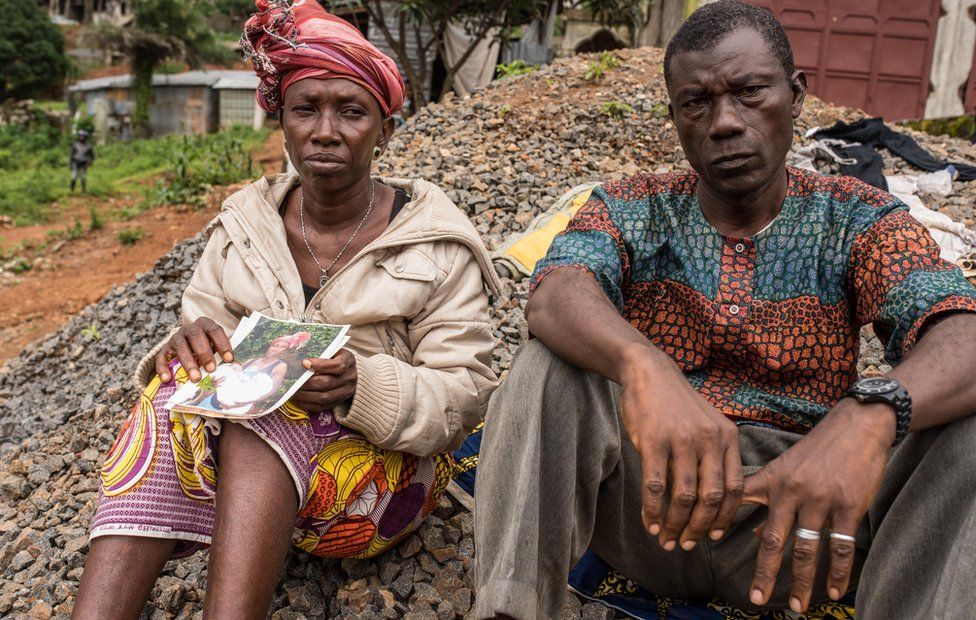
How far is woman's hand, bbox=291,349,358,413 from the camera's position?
6.21 ft

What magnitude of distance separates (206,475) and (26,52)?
96.3 feet

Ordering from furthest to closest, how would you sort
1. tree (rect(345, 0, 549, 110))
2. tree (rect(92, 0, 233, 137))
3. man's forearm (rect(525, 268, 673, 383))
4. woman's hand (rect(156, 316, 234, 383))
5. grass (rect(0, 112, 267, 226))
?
tree (rect(92, 0, 233, 137))
grass (rect(0, 112, 267, 226))
tree (rect(345, 0, 549, 110))
woman's hand (rect(156, 316, 234, 383))
man's forearm (rect(525, 268, 673, 383))

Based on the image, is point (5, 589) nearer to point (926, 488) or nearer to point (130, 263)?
point (926, 488)

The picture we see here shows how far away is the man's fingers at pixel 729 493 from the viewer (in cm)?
147

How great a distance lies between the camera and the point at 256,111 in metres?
23.1

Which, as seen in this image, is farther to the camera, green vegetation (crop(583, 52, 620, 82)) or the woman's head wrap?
green vegetation (crop(583, 52, 620, 82))

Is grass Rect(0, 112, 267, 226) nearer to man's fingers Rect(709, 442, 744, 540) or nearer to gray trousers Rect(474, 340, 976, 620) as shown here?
gray trousers Rect(474, 340, 976, 620)

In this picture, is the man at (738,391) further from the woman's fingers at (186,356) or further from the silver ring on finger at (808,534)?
the woman's fingers at (186,356)

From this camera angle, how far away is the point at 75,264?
9.33 metres

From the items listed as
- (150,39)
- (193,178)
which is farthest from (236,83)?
(193,178)

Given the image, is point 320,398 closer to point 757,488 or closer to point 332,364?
point 332,364

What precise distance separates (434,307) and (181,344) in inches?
26.6

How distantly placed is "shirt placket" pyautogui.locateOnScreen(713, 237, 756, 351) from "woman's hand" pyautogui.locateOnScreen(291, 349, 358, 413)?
92cm

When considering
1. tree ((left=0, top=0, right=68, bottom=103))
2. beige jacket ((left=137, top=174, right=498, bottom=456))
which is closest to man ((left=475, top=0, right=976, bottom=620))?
beige jacket ((left=137, top=174, right=498, bottom=456))
